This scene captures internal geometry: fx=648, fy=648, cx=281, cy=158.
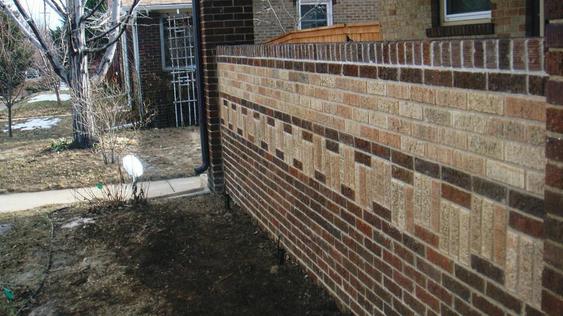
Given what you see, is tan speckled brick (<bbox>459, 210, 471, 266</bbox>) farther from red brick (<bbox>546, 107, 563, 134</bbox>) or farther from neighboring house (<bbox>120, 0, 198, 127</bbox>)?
neighboring house (<bbox>120, 0, 198, 127</bbox>)

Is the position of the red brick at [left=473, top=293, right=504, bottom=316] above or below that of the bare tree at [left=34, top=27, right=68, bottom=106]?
below

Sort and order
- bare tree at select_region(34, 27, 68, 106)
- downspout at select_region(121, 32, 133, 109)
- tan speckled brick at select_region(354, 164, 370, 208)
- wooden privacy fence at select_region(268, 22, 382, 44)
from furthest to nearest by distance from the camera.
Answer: downspout at select_region(121, 32, 133, 109) < bare tree at select_region(34, 27, 68, 106) < wooden privacy fence at select_region(268, 22, 382, 44) < tan speckled brick at select_region(354, 164, 370, 208)

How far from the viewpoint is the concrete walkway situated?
888cm

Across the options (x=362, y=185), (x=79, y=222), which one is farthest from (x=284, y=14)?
(x=362, y=185)

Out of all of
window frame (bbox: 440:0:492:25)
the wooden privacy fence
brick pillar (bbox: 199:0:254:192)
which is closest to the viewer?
brick pillar (bbox: 199:0:254:192)

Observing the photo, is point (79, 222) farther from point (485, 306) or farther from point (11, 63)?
point (11, 63)

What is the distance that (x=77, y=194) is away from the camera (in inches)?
374

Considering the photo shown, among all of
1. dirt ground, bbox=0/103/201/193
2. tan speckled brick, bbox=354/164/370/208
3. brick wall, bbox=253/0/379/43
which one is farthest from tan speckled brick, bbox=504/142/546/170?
brick wall, bbox=253/0/379/43

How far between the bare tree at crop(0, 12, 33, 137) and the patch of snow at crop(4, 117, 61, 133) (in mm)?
700

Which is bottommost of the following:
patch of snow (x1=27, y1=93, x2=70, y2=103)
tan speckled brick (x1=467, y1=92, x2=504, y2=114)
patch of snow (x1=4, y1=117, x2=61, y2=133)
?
patch of snow (x1=4, y1=117, x2=61, y2=133)

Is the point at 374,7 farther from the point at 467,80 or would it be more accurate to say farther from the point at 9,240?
the point at 467,80

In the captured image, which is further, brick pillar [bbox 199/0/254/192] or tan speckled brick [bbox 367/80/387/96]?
brick pillar [bbox 199/0/254/192]

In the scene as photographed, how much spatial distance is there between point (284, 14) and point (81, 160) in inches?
321

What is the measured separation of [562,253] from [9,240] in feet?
20.6
